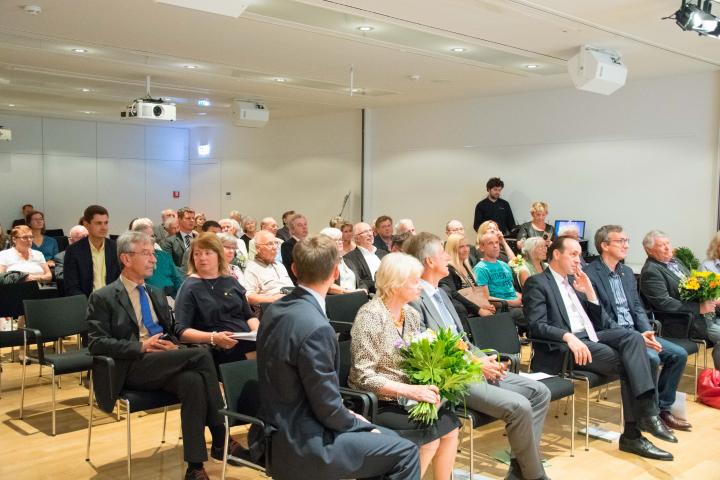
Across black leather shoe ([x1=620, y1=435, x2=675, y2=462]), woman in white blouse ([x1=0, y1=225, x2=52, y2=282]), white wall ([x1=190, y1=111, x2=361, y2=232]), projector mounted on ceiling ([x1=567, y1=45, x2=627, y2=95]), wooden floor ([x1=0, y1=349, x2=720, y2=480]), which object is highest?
Answer: projector mounted on ceiling ([x1=567, y1=45, x2=627, y2=95])

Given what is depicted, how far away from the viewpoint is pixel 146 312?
4332mm

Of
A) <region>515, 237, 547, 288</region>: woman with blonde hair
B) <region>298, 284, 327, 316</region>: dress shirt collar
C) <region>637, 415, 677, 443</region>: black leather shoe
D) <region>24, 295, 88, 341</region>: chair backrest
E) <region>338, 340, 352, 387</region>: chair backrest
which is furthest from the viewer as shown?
<region>515, 237, 547, 288</region>: woman with blonde hair

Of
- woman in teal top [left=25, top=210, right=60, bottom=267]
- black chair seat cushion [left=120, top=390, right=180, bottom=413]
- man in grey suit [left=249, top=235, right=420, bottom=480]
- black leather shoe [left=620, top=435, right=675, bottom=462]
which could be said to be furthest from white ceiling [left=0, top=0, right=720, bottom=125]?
black leather shoe [left=620, top=435, right=675, bottom=462]

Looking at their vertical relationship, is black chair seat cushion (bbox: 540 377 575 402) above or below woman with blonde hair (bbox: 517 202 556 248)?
below

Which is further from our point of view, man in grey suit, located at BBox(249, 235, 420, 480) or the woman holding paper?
the woman holding paper

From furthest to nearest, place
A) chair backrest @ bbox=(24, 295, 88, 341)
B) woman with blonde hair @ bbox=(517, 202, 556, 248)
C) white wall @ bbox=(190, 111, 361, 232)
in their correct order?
1. white wall @ bbox=(190, 111, 361, 232)
2. woman with blonde hair @ bbox=(517, 202, 556, 248)
3. chair backrest @ bbox=(24, 295, 88, 341)

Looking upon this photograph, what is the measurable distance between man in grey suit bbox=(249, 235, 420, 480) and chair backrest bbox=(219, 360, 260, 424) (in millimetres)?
334

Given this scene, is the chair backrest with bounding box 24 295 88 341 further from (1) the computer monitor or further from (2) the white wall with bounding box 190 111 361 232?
(2) the white wall with bounding box 190 111 361 232

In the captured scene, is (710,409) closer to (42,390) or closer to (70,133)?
(42,390)

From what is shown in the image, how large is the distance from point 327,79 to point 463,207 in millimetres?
3478

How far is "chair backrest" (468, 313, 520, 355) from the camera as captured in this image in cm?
455

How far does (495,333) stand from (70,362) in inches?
113

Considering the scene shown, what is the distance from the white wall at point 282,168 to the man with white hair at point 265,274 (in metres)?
7.98

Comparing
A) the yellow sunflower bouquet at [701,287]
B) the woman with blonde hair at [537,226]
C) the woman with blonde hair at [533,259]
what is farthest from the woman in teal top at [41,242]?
the yellow sunflower bouquet at [701,287]
